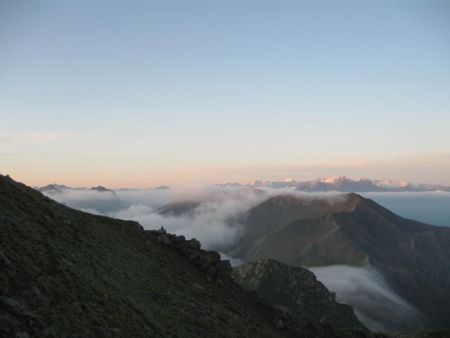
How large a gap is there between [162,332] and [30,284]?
12539mm

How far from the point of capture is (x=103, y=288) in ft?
138

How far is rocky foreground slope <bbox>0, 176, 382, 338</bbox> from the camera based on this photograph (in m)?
33.7

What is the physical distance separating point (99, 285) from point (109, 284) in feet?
6.90

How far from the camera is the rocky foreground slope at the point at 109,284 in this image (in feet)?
111

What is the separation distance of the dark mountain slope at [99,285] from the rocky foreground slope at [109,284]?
0.09 meters

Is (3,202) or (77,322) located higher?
(3,202)

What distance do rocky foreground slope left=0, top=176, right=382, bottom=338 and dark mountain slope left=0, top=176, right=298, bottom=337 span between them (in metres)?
0.09

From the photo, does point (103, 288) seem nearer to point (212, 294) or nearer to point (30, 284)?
point (30, 284)

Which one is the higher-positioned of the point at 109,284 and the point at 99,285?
the point at 99,285

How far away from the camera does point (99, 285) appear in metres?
42.1

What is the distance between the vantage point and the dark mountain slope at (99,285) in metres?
33.5

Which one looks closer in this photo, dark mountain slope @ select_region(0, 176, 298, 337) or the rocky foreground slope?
dark mountain slope @ select_region(0, 176, 298, 337)

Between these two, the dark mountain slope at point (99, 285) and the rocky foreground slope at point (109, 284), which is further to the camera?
the rocky foreground slope at point (109, 284)

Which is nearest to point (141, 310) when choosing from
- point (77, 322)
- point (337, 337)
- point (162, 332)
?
point (162, 332)
